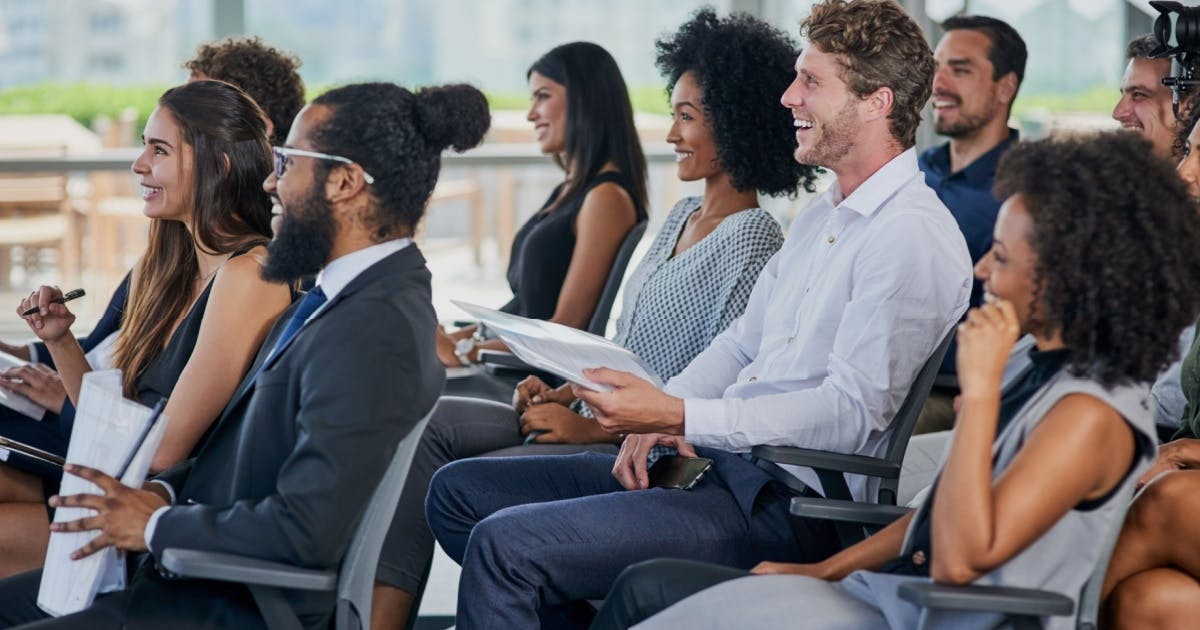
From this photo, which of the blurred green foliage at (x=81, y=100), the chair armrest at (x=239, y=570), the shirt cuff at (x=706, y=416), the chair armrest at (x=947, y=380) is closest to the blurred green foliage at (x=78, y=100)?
the blurred green foliage at (x=81, y=100)

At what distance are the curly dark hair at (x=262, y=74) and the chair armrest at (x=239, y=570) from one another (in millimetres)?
2044

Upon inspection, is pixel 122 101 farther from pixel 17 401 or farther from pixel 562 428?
pixel 562 428

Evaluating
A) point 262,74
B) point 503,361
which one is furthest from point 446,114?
point 262,74

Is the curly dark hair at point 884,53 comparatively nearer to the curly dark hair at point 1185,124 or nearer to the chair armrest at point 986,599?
the curly dark hair at point 1185,124

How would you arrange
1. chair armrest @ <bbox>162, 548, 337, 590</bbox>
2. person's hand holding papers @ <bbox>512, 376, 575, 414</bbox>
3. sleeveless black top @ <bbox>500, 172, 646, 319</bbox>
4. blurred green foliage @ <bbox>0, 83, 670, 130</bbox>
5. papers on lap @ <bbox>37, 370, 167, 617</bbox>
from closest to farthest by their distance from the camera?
chair armrest @ <bbox>162, 548, 337, 590</bbox> < papers on lap @ <bbox>37, 370, 167, 617</bbox> < person's hand holding papers @ <bbox>512, 376, 575, 414</bbox> < sleeveless black top @ <bbox>500, 172, 646, 319</bbox> < blurred green foliage @ <bbox>0, 83, 670, 130</bbox>

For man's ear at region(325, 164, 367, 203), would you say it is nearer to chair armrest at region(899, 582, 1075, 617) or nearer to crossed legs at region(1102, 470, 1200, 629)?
chair armrest at region(899, 582, 1075, 617)

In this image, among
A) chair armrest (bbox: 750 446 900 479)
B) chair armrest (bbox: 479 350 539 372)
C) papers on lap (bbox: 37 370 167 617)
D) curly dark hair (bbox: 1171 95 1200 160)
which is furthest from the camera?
chair armrest (bbox: 479 350 539 372)

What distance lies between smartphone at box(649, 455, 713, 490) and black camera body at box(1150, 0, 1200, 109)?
3.85 feet

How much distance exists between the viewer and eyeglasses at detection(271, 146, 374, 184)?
208 cm

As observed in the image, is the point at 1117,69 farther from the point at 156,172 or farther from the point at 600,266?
the point at 156,172

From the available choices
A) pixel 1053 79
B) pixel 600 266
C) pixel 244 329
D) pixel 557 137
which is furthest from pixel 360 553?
pixel 1053 79

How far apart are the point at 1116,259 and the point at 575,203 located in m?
2.09

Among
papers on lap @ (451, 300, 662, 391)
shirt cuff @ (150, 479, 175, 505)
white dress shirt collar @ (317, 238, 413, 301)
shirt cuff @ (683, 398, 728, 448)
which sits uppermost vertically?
white dress shirt collar @ (317, 238, 413, 301)

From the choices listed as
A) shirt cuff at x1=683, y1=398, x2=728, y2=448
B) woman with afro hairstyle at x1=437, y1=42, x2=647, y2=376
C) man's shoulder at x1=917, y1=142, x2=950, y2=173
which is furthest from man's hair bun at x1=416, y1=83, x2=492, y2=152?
man's shoulder at x1=917, y1=142, x2=950, y2=173
